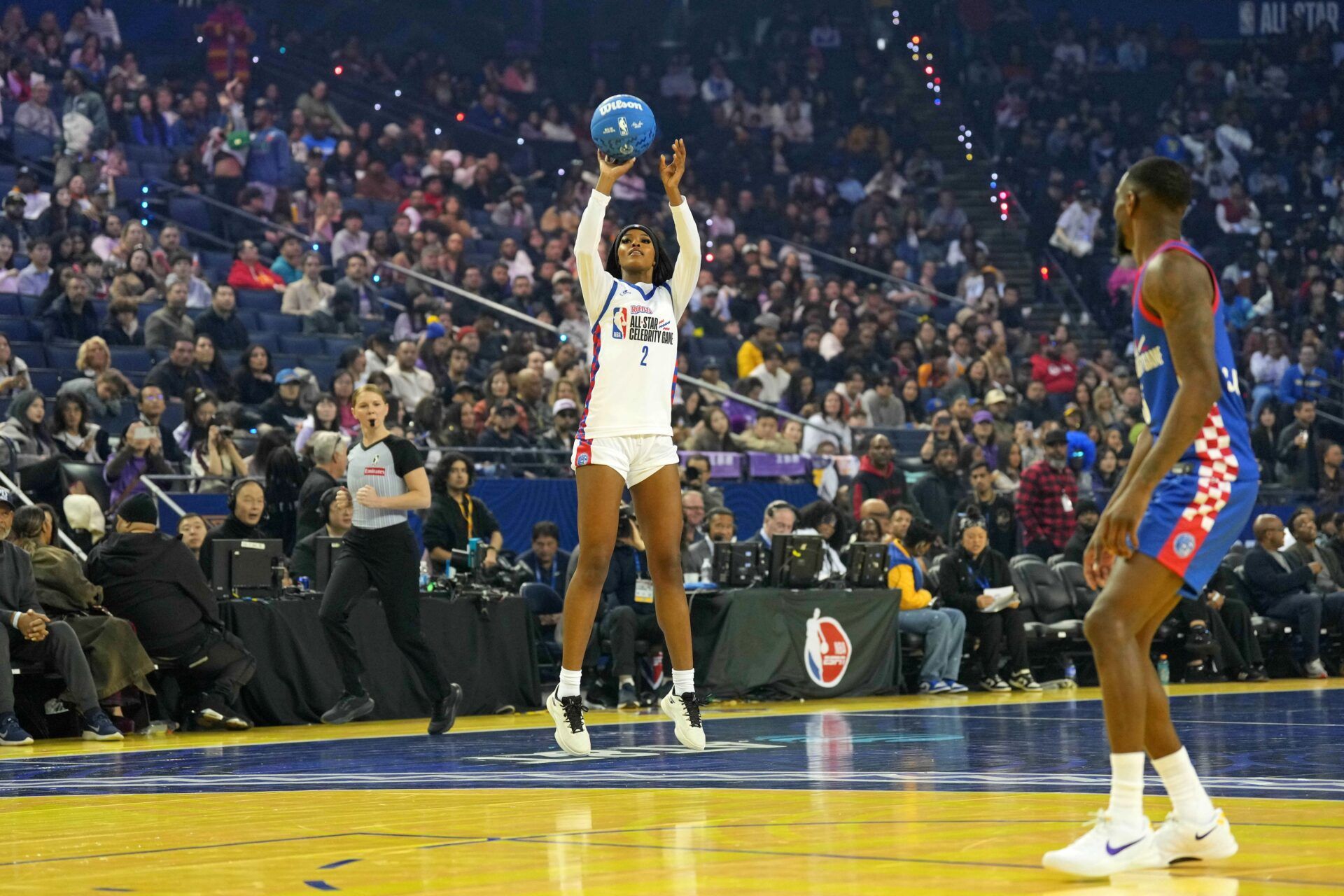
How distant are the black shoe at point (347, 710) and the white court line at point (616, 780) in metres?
3.79

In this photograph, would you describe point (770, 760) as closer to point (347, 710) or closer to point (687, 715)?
point (687, 715)

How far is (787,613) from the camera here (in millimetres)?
13523

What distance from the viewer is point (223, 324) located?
1595 cm

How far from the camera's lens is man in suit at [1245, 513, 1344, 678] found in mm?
16266

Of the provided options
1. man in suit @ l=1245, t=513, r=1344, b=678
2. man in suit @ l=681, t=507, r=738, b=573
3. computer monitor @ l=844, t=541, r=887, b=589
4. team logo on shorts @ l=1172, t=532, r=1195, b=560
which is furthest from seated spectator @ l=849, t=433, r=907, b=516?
team logo on shorts @ l=1172, t=532, r=1195, b=560

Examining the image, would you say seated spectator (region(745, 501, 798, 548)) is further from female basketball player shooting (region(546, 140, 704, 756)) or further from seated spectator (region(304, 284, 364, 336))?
female basketball player shooting (region(546, 140, 704, 756))

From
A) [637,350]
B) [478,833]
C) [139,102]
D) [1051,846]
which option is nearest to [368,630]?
[637,350]

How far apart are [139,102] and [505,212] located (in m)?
4.35

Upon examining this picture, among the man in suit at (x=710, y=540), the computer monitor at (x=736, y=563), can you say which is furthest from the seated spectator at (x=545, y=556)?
the computer monitor at (x=736, y=563)

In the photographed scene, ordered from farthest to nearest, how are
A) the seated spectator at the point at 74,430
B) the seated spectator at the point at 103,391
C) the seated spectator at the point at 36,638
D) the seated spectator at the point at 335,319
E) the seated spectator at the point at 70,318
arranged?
1. the seated spectator at the point at 335,319
2. the seated spectator at the point at 70,318
3. the seated spectator at the point at 103,391
4. the seated spectator at the point at 74,430
5. the seated spectator at the point at 36,638

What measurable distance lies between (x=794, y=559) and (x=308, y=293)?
20.4ft

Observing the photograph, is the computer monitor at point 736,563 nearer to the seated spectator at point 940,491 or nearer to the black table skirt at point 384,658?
the black table skirt at point 384,658

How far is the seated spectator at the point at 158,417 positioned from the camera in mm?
13578

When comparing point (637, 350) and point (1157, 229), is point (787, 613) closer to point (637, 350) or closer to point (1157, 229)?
point (637, 350)
